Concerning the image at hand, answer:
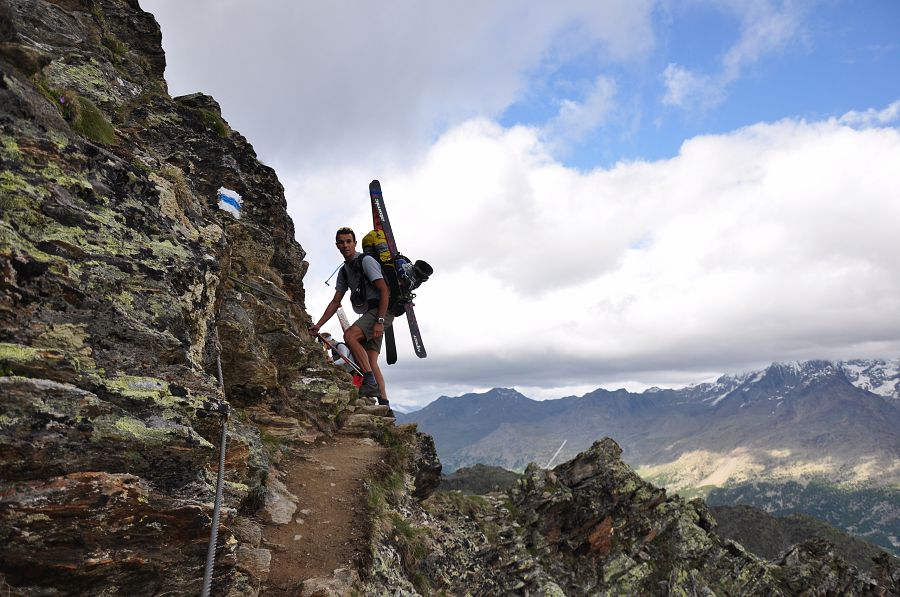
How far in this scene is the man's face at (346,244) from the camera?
17.0 metres

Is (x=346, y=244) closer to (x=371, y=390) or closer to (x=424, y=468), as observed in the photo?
(x=371, y=390)

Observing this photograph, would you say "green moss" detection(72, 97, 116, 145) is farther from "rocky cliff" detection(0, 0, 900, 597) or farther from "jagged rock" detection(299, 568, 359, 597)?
"jagged rock" detection(299, 568, 359, 597)

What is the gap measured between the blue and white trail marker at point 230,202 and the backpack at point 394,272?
851 centimetres

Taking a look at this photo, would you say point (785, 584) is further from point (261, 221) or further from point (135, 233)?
point (135, 233)

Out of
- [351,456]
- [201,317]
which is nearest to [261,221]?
[351,456]

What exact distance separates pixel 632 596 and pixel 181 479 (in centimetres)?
4096

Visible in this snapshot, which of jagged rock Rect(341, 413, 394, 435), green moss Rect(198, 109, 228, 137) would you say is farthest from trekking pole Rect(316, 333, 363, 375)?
green moss Rect(198, 109, 228, 137)

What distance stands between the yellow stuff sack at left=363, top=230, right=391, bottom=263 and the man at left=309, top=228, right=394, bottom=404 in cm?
46

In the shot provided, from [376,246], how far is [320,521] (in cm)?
942

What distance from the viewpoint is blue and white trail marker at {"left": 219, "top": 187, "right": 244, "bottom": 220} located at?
21909mm

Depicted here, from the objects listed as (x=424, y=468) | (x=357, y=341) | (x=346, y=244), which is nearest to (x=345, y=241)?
(x=346, y=244)

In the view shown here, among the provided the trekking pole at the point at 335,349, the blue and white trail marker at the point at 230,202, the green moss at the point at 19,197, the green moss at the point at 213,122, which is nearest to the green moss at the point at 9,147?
the green moss at the point at 19,197

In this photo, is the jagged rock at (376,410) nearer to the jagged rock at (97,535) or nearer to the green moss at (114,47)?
the jagged rock at (97,535)

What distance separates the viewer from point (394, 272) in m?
18.1
